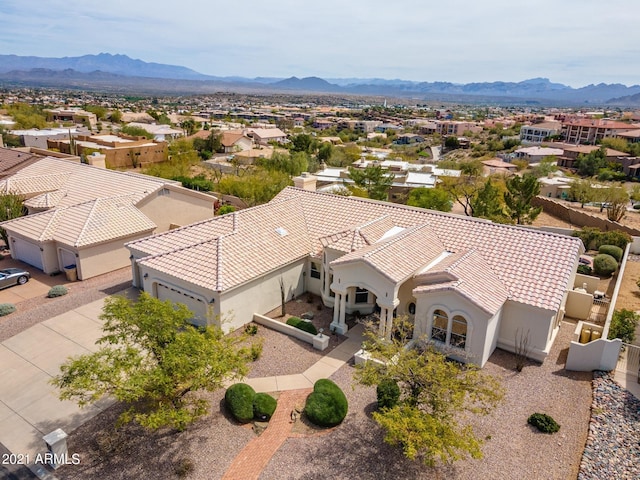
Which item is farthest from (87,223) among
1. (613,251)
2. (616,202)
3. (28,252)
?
(616,202)

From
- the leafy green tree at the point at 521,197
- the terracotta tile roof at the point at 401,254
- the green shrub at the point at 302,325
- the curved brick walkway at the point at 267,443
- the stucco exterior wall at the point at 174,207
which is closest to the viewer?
the curved brick walkway at the point at 267,443

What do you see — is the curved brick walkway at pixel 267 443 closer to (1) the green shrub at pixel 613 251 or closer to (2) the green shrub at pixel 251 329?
(2) the green shrub at pixel 251 329

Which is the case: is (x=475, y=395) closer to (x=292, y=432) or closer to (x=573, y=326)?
(x=292, y=432)

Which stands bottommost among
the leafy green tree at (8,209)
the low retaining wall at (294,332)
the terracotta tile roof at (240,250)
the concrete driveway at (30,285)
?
the concrete driveway at (30,285)

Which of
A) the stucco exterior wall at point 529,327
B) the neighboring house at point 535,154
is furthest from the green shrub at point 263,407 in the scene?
the neighboring house at point 535,154

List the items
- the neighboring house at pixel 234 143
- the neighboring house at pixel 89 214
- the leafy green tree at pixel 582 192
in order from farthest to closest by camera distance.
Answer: the neighboring house at pixel 234 143, the leafy green tree at pixel 582 192, the neighboring house at pixel 89 214

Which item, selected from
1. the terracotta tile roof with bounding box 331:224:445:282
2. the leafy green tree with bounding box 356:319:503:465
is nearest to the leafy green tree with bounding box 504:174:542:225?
the terracotta tile roof with bounding box 331:224:445:282

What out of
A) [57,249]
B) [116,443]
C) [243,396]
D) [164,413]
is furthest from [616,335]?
[57,249]

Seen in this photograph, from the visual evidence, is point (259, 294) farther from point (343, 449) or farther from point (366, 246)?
point (343, 449)
